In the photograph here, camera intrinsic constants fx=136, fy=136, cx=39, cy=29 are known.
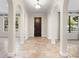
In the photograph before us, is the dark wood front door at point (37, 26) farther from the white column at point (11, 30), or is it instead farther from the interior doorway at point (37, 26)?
the white column at point (11, 30)

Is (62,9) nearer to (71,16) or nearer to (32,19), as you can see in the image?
(71,16)

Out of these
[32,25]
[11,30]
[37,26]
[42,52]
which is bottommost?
[42,52]

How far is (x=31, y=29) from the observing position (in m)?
15.7

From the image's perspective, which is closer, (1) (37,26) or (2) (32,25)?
(2) (32,25)

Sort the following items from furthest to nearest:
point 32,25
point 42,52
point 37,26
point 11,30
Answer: point 37,26
point 32,25
point 42,52
point 11,30

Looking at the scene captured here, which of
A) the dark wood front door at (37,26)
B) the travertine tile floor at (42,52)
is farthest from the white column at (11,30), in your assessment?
the dark wood front door at (37,26)

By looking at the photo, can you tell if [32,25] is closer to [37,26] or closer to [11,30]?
[37,26]

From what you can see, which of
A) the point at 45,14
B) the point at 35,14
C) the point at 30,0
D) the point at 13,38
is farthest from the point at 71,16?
the point at 13,38

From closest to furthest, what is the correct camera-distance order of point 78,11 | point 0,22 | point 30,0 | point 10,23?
point 10,23 → point 30,0 → point 78,11 → point 0,22

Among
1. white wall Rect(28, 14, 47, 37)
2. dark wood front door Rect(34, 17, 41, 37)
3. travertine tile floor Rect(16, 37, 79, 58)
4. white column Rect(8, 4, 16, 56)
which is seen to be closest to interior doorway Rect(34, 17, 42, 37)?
dark wood front door Rect(34, 17, 41, 37)

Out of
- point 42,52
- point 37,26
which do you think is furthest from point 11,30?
point 37,26

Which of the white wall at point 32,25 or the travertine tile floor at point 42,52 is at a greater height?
the white wall at point 32,25

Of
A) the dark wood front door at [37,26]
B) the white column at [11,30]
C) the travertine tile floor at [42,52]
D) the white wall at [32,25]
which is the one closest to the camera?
the white column at [11,30]

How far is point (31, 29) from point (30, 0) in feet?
18.5
